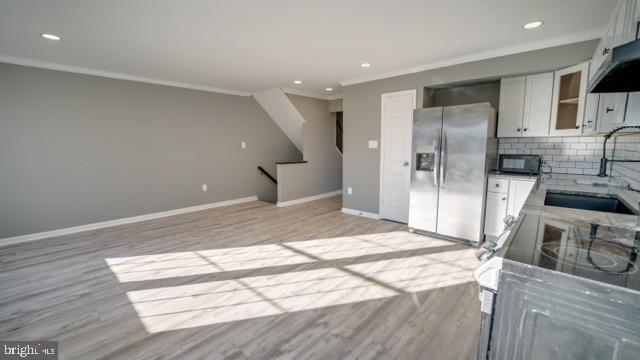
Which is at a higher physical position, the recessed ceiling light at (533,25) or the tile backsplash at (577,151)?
the recessed ceiling light at (533,25)

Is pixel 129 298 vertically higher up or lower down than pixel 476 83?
lower down

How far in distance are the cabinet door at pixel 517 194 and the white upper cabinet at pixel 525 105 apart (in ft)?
1.98

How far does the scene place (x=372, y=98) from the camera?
15.2ft

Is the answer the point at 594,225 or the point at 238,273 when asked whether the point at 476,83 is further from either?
the point at 238,273

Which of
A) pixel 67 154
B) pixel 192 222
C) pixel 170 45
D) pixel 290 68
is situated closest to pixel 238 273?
pixel 192 222

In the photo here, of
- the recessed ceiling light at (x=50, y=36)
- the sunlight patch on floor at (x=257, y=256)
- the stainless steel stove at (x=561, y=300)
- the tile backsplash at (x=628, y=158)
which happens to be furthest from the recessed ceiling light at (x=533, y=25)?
the recessed ceiling light at (x=50, y=36)

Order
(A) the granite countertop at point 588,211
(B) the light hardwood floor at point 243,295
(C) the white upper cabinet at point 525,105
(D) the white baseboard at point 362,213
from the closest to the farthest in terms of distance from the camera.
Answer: (A) the granite countertop at point 588,211 → (B) the light hardwood floor at point 243,295 → (C) the white upper cabinet at point 525,105 → (D) the white baseboard at point 362,213

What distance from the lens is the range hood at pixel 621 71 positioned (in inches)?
36.4

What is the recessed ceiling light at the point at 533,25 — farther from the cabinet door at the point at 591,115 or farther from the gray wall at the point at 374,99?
the cabinet door at the point at 591,115

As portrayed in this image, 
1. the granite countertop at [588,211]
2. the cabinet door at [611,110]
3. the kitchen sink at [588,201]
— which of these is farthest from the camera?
the kitchen sink at [588,201]

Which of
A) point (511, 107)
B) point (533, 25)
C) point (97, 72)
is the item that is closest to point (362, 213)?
point (511, 107)

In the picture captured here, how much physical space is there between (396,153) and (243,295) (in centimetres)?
312

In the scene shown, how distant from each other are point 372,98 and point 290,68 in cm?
146

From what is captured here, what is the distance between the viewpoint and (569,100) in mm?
3023
